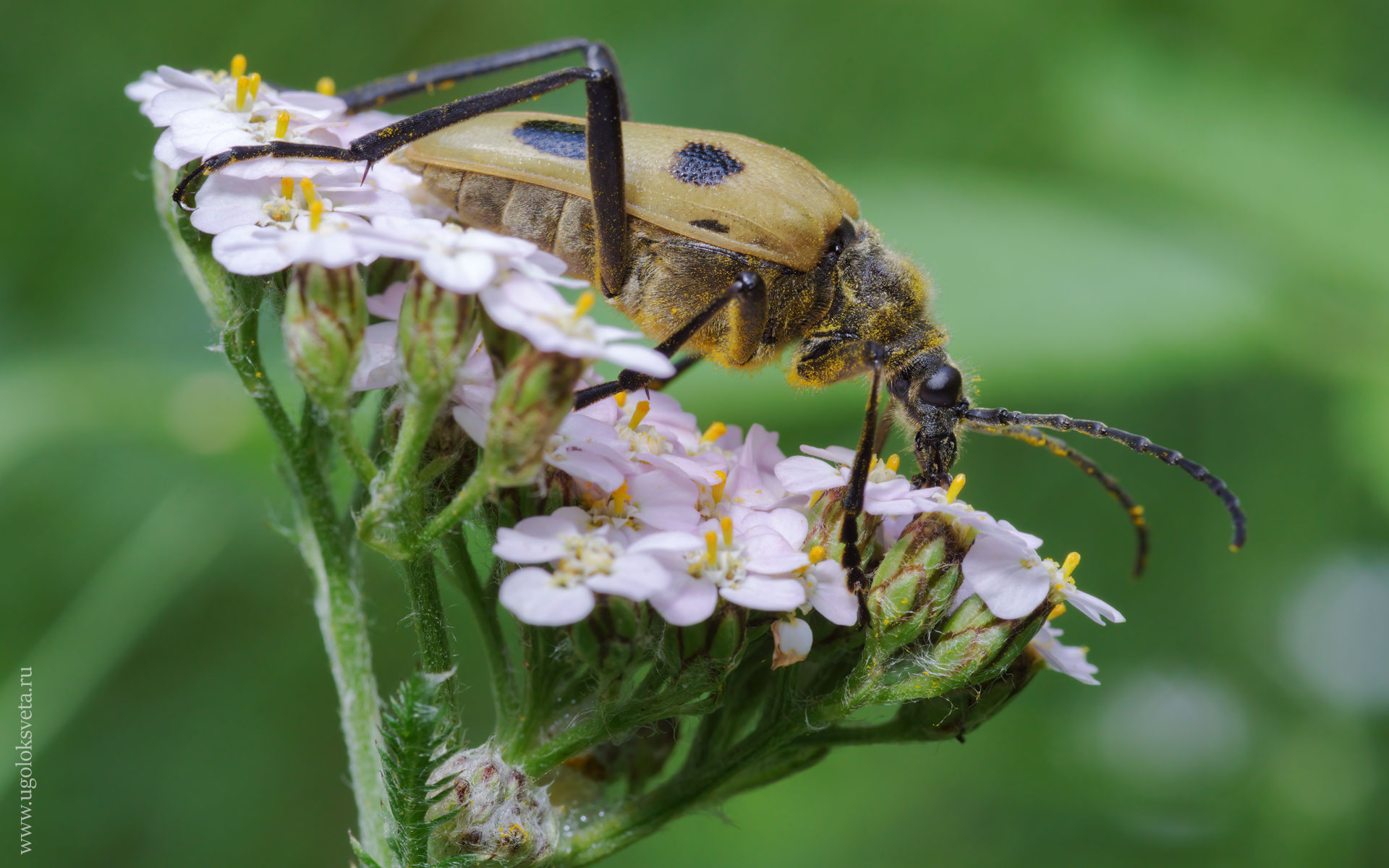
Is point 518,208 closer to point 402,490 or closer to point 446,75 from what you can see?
point 446,75

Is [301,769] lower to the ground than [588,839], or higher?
lower

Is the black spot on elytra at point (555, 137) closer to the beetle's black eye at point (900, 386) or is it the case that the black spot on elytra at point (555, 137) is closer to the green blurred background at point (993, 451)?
the beetle's black eye at point (900, 386)

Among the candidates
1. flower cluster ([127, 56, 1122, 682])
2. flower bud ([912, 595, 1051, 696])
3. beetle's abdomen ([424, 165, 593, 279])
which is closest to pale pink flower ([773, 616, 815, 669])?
flower cluster ([127, 56, 1122, 682])

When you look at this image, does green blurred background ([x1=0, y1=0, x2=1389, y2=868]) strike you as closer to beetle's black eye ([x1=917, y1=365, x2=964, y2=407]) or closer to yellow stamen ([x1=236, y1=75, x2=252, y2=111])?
beetle's black eye ([x1=917, y1=365, x2=964, y2=407])

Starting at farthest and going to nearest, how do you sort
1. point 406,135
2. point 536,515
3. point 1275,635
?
point 1275,635 < point 406,135 < point 536,515

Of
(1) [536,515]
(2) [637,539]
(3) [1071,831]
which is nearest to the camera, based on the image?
(2) [637,539]

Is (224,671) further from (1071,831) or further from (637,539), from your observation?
(1071,831)

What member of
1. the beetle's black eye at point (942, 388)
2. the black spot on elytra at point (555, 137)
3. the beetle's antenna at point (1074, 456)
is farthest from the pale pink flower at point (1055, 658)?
the black spot on elytra at point (555, 137)

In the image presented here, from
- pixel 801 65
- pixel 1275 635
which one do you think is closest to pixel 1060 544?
pixel 1275 635
